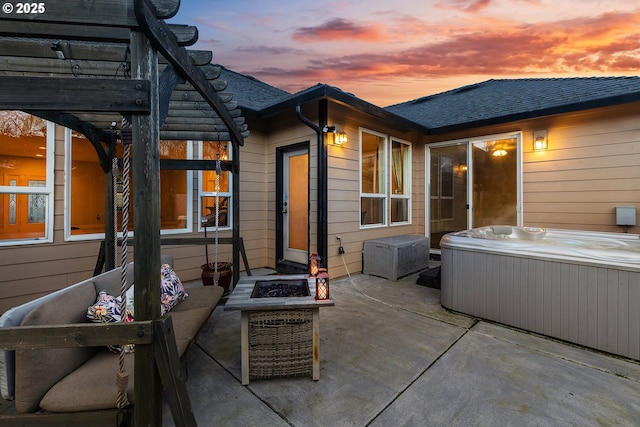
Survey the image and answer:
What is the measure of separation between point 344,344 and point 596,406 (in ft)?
→ 5.32

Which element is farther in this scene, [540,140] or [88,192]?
[540,140]

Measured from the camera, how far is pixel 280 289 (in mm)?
2205

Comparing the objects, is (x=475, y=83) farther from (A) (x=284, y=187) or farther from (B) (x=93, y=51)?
(B) (x=93, y=51)

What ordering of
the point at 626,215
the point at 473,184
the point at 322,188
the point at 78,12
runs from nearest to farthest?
the point at 78,12 < the point at 626,215 < the point at 322,188 < the point at 473,184

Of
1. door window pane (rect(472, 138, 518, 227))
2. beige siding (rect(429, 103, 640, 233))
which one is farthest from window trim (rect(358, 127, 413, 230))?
beige siding (rect(429, 103, 640, 233))

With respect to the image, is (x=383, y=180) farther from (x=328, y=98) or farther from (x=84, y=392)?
(x=84, y=392)

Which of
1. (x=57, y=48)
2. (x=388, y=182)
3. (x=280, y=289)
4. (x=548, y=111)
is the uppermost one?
(x=548, y=111)

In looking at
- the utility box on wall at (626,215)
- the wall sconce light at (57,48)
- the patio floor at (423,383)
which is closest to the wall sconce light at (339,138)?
the patio floor at (423,383)

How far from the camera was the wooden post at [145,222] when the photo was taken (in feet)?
3.53

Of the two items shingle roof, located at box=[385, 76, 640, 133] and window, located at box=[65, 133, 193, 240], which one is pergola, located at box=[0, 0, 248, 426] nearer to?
window, located at box=[65, 133, 193, 240]

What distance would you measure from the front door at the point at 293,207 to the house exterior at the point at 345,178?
26 mm

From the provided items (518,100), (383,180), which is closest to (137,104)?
(383,180)

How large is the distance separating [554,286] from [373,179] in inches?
121

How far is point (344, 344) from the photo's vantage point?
94.3 inches
